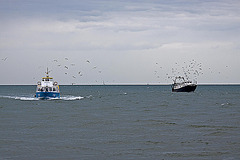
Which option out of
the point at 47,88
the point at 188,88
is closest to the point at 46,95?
the point at 47,88

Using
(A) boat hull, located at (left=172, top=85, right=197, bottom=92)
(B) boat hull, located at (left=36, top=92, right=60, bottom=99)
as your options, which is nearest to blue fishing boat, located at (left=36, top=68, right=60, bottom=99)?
(B) boat hull, located at (left=36, top=92, right=60, bottom=99)

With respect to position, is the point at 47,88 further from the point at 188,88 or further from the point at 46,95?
the point at 188,88

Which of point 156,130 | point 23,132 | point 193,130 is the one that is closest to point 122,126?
point 156,130

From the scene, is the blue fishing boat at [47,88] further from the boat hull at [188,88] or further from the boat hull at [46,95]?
the boat hull at [188,88]

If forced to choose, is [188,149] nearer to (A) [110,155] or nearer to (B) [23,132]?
(A) [110,155]

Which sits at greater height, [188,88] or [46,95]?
[188,88]

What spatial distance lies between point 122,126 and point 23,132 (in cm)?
924

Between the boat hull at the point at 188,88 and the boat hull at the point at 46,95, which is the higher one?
the boat hull at the point at 188,88

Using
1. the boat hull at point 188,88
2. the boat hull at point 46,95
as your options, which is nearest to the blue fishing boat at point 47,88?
the boat hull at point 46,95

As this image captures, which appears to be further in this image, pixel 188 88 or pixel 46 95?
pixel 188 88

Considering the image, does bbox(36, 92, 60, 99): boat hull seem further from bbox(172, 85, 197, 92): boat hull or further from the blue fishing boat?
bbox(172, 85, 197, 92): boat hull

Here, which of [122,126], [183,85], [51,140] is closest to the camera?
[51,140]

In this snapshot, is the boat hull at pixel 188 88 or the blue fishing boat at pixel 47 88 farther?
the boat hull at pixel 188 88

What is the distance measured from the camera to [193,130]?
32125mm
